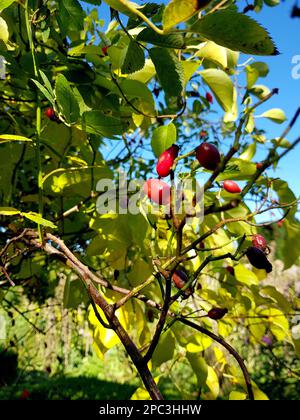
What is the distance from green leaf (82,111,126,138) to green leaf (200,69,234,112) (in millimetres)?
261

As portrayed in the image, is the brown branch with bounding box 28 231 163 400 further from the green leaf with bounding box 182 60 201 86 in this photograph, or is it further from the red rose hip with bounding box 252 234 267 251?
the green leaf with bounding box 182 60 201 86

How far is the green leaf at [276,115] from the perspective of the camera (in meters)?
0.97

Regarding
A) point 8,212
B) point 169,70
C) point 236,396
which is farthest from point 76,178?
point 236,396

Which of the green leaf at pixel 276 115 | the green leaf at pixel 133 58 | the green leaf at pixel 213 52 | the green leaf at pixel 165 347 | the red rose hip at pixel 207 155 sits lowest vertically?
the green leaf at pixel 165 347

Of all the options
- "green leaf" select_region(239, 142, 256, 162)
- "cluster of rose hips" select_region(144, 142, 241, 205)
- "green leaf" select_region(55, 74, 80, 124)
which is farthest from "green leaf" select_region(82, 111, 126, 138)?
"green leaf" select_region(239, 142, 256, 162)

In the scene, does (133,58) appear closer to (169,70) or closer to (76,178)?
(169,70)

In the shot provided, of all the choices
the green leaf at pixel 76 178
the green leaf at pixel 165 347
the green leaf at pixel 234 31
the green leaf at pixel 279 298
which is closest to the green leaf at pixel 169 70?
the green leaf at pixel 234 31

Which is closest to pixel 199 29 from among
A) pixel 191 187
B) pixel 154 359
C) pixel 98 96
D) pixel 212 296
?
pixel 191 187

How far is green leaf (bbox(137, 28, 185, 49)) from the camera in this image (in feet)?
1.24

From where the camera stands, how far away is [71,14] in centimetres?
60

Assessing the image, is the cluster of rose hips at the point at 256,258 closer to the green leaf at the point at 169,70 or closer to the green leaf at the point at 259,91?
the green leaf at the point at 169,70

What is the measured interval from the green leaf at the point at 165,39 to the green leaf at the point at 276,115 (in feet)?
2.01

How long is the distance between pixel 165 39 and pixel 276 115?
66cm
